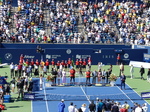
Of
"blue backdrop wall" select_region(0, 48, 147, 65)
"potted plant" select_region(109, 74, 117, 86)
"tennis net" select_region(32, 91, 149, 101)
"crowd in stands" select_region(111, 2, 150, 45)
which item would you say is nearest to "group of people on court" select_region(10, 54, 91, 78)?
"blue backdrop wall" select_region(0, 48, 147, 65)

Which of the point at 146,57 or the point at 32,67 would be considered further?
the point at 146,57

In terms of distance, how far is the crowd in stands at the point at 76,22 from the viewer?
2304 inches

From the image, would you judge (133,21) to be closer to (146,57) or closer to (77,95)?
(146,57)

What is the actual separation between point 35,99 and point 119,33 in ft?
87.7

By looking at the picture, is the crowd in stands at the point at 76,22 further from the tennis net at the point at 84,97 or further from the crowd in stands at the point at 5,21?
the tennis net at the point at 84,97

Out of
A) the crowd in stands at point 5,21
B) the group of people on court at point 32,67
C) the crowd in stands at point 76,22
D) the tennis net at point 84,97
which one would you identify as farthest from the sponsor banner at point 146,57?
the tennis net at point 84,97

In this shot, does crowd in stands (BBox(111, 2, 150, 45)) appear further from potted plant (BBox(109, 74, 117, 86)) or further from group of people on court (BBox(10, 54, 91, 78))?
potted plant (BBox(109, 74, 117, 86))

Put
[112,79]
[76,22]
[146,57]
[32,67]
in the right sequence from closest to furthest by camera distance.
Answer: [112,79], [32,67], [146,57], [76,22]

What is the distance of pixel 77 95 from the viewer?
39250mm

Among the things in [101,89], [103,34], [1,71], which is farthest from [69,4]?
[101,89]

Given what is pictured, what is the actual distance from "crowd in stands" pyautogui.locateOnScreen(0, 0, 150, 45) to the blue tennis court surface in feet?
53.4

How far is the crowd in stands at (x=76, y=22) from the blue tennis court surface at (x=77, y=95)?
1628 cm

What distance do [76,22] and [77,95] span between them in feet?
81.8

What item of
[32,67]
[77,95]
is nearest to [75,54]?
[32,67]
